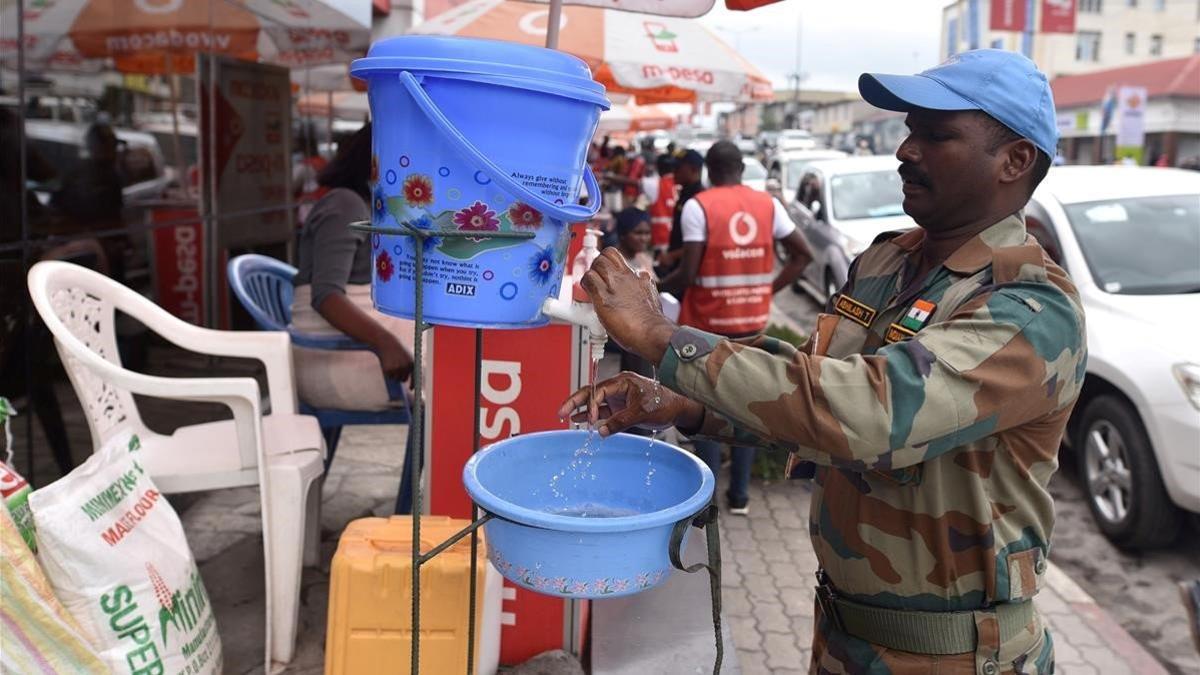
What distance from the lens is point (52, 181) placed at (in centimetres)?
416

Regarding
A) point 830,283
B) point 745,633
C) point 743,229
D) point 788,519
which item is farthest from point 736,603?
point 830,283

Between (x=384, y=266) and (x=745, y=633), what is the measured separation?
2.59 metres

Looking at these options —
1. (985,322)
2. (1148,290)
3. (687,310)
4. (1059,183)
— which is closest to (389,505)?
(687,310)

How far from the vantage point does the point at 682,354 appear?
4.90ft

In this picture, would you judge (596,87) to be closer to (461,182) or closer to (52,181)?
(461,182)

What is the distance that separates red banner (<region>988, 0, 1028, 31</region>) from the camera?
2386cm

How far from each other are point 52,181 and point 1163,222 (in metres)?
6.07

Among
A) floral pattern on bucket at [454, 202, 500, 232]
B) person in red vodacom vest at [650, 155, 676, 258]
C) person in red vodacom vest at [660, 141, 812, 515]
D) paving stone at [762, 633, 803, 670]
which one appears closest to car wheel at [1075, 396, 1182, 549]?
person in red vodacom vest at [660, 141, 812, 515]

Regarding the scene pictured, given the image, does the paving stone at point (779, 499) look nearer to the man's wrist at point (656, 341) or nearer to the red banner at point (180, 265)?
the red banner at point (180, 265)

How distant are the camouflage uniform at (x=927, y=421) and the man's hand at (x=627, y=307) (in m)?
0.05

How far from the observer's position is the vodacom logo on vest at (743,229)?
16.5 ft

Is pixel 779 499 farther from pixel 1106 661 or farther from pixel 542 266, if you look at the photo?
pixel 542 266

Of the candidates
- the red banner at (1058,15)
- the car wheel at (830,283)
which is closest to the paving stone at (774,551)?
the car wheel at (830,283)

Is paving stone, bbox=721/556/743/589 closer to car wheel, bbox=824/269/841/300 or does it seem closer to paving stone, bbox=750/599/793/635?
paving stone, bbox=750/599/793/635
